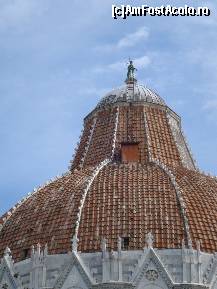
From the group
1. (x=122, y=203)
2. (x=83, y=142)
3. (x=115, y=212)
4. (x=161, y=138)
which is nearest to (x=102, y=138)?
(x=83, y=142)

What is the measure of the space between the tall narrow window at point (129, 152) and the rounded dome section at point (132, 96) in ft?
14.8

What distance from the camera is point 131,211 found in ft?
127

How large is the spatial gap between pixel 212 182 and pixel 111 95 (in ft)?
31.8

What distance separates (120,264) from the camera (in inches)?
1468

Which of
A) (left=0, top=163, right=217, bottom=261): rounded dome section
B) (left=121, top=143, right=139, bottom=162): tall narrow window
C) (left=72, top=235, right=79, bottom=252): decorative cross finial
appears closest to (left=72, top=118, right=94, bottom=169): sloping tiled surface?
(left=121, top=143, right=139, bottom=162): tall narrow window

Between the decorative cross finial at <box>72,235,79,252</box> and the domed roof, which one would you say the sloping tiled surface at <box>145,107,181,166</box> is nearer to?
the domed roof

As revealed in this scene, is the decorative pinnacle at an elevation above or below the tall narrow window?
above

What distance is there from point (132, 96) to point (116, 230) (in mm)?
12983

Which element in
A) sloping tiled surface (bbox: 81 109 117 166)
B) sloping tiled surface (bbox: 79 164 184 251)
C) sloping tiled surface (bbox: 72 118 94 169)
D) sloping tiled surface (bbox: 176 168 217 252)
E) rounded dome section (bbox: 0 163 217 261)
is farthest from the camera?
sloping tiled surface (bbox: 72 118 94 169)

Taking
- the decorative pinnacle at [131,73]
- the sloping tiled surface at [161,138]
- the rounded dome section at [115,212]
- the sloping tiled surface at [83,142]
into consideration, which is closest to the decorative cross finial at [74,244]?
the rounded dome section at [115,212]

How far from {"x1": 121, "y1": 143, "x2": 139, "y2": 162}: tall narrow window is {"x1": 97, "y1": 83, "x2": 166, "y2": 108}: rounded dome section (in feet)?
14.8

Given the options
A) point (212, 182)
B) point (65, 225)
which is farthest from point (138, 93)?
point (65, 225)

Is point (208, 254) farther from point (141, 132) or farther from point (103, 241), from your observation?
point (141, 132)

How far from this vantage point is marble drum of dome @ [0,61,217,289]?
37344 millimetres
